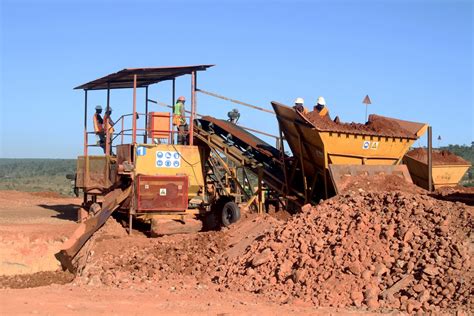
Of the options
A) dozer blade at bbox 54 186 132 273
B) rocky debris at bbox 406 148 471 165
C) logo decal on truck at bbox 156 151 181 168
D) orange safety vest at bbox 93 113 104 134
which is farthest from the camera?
rocky debris at bbox 406 148 471 165

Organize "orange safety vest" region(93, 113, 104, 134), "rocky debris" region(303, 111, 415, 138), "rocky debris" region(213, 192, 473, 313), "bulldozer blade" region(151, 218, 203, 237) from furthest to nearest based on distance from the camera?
1. "orange safety vest" region(93, 113, 104, 134)
2. "bulldozer blade" region(151, 218, 203, 237)
3. "rocky debris" region(303, 111, 415, 138)
4. "rocky debris" region(213, 192, 473, 313)

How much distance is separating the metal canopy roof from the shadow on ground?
352 cm

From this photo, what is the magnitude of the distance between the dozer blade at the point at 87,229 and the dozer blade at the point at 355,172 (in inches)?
168

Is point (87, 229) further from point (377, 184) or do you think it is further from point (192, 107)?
point (377, 184)

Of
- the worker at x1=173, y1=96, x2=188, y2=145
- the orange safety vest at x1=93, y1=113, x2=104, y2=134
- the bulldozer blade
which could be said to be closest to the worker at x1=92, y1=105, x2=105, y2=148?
the orange safety vest at x1=93, y1=113, x2=104, y2=134

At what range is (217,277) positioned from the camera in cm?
955

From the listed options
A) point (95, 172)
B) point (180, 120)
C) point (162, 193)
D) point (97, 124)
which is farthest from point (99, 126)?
point (162, 193)

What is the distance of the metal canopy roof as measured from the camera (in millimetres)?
13836

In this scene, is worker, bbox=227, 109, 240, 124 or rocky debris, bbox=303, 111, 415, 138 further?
worker, bbox=227, 109, 240, 124

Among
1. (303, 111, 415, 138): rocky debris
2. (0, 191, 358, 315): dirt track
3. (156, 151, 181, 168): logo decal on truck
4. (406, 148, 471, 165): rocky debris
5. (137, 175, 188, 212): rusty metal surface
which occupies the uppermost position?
(303, 111, 415, 138): rocky debris

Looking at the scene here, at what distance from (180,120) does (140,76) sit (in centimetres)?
139

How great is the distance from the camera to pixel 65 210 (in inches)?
772

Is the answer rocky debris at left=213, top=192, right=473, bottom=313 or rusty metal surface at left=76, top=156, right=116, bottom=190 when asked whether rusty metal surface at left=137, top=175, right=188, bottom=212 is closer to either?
rusty metal surface at left=76, top=156, right=116, bottom=190

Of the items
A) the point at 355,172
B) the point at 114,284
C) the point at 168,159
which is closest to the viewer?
the point at 114,284
